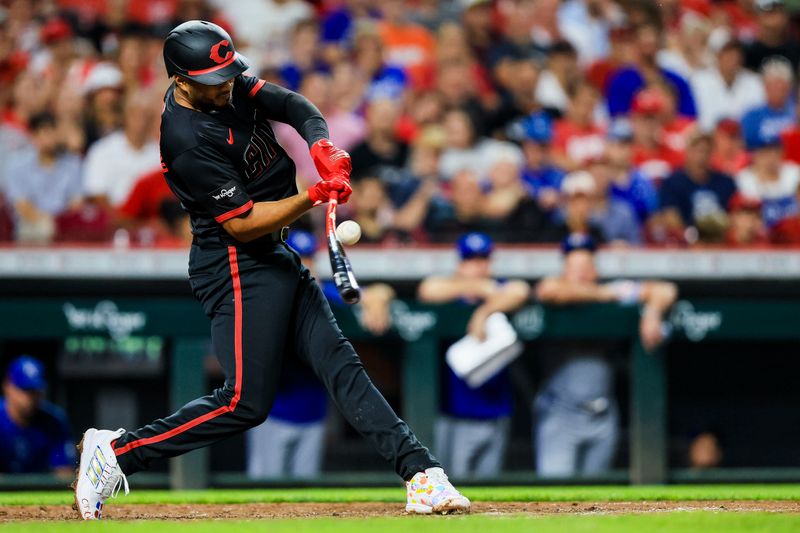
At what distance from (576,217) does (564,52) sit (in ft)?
8.88

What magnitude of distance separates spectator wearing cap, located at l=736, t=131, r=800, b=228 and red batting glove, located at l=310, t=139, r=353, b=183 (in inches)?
201

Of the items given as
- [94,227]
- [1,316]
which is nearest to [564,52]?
[94,227]

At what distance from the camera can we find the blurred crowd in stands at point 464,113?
26.2ft

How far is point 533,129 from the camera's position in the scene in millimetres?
8844

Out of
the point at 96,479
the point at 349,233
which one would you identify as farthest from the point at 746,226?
the point at 96,479

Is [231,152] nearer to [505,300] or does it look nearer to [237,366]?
[237,366]

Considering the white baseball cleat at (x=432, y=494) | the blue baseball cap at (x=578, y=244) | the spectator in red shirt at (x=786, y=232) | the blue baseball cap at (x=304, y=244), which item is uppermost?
the spectator in red shirt at (x=786, y=232)

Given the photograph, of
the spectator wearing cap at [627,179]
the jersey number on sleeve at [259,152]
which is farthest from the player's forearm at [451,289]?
the jersey number on sleeve at [259,152]

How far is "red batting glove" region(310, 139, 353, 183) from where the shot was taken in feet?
13.2

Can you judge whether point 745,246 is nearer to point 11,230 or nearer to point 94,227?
point 94,227

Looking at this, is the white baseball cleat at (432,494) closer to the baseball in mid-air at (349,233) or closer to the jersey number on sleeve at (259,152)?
the baseball in mid-air at (349,233)

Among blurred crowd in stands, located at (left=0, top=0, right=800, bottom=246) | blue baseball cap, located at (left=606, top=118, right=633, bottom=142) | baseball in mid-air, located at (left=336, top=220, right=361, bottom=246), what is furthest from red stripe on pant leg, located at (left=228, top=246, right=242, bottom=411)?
blue baseball cap, located at (left=606, top=118, right=633, bottom=142)

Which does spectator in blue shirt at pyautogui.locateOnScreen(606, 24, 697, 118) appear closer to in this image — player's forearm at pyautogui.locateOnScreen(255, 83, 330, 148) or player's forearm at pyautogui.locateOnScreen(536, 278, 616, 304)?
player's forearm at pyautogui.locateOnScreen(536, 278, 616, 304)

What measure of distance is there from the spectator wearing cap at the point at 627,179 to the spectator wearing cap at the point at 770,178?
0.75 meters
